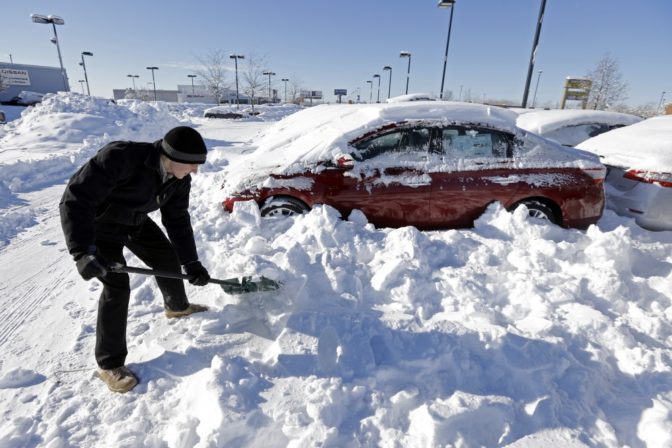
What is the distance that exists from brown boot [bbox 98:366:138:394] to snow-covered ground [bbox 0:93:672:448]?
0.20 ft

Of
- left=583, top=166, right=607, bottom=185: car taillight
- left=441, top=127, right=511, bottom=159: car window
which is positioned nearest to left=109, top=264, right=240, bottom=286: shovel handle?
left=441, top=127, right=511, bottom=159: car window

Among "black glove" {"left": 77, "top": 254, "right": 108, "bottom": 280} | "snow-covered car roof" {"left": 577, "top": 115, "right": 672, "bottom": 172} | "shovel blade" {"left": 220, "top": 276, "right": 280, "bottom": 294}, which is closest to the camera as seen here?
"black glove" {"left": 77, "top": 254, "right": 108, "bottom": 280}

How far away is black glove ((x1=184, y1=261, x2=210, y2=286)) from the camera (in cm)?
261

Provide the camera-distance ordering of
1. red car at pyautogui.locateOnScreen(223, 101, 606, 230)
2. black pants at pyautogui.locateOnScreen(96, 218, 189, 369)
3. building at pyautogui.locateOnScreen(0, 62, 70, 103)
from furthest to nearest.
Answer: building at pyautogui.locateOnScreen(0, 62, 70, 103), red car at pyautogui.locateOnScreen(223, 101, 606, 230), black pants at pyautogui.locateOnScreen(96, 218, 189, 369)

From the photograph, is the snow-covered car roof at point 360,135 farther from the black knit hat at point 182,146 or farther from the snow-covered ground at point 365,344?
the black knit hat at point 182,146

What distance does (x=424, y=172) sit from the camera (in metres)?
4.14

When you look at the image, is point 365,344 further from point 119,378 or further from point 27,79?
point 27,79

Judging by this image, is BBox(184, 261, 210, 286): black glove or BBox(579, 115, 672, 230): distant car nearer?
BBox(184, 261, 210, 286): black glove

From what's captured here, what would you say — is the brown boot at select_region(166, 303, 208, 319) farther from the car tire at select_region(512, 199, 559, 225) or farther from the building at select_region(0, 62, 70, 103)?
the building at select_region(0, 62, 70, 103)

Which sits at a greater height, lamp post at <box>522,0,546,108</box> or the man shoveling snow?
lamp post at <box>522,0,546,108</box>

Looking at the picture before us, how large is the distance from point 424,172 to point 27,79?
4886cm

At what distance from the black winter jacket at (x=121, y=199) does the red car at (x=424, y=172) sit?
1524 mm

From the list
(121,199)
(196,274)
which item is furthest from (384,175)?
(121,199)

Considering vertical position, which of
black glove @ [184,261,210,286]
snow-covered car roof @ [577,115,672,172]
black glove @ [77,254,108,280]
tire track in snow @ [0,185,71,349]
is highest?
snow-covered car roof @ [577,115,672,172]
